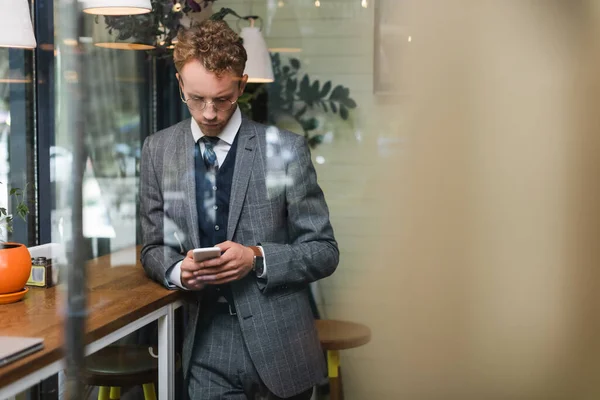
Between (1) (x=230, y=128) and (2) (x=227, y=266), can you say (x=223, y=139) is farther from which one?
(2) (x=227, y=266)

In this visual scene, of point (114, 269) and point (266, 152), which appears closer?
point (266, 152)

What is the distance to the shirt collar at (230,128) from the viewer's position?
5.89ft

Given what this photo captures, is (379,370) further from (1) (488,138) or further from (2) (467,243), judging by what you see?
(1) (488,138)

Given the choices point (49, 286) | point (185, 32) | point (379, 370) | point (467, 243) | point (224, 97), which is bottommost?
point (379, 370)

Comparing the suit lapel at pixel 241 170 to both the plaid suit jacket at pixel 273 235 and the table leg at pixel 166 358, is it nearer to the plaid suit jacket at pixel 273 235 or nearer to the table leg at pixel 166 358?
the plaid suit jacket at pixel 273 235

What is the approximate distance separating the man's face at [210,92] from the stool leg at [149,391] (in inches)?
28.8

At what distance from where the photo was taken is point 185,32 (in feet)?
6.05

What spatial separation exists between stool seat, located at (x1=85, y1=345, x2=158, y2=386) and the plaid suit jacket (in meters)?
0.24

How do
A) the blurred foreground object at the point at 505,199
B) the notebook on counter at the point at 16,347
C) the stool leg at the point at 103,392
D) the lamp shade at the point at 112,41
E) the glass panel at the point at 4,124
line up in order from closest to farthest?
the notebook on counter at the point at 16,347
the blurred foreground object at the point at 505,199
the lamp shade at the point at 112,41
the stool leg at the point at 103,392
the glass panel at the point at 4,124

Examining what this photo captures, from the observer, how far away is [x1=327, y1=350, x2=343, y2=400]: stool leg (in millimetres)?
1867

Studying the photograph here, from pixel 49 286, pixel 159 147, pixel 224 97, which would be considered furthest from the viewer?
pixel 49 286

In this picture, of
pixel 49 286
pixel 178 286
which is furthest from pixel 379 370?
pixel 49 286

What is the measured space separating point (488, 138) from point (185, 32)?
76 centimetres

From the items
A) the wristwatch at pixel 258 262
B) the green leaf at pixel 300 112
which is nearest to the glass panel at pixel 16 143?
the wristwatch at pixel 258 262
